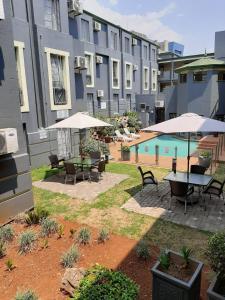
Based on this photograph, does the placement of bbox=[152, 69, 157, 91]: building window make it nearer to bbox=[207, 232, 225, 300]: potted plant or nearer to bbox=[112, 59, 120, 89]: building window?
bbox=[112, 59, 120, 89]: building window

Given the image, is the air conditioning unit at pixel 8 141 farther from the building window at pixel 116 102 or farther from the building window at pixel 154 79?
the building window at pixel 154 79

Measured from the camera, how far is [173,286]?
4.06 metres

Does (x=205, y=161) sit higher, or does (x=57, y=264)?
(x=205, y=161)

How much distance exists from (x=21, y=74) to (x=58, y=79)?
2.95m

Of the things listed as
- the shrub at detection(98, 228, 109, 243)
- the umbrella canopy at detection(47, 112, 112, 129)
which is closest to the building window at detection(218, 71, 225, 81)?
the umbrella canopy at detection(47, 112, 112, 129)

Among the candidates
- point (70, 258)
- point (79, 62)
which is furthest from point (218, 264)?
point (79, 62)

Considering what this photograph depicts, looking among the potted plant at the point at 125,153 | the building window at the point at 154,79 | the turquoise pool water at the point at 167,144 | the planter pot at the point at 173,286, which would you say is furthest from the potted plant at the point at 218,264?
the building window at the point at 154,79

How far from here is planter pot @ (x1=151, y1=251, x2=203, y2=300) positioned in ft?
13.0

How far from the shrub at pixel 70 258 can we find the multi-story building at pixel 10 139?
299cm

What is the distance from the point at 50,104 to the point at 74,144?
339cm

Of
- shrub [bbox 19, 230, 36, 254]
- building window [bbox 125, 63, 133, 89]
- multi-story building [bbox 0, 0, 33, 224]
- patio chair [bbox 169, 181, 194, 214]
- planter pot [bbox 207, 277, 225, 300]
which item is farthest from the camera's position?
→ building window [bbox 125, 63, 133, 89]

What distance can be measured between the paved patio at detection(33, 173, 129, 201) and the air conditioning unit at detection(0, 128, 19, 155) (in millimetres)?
3753

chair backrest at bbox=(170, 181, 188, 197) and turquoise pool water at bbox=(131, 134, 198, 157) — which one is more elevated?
chair backrest at bbox=(170, 181, 188, 197)

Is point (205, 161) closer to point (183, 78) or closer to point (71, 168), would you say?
point (71, 168)
